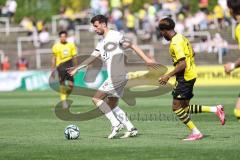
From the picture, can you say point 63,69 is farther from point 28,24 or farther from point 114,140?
point 28,24

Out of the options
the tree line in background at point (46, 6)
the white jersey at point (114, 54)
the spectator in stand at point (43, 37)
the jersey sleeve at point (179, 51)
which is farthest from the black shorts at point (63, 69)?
the tree line in background at point (46, 6)

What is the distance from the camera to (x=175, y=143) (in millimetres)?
13688

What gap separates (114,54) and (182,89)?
1.70m

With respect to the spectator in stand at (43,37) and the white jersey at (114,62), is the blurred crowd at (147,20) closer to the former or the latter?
the spectator in stand at (43,37)

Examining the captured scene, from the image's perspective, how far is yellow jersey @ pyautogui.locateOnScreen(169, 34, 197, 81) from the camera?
14.0 metres

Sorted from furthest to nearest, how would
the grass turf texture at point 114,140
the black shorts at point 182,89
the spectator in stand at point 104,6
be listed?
Result: the spectator in stand at point 104,6, the black shorts at point 182,89, the grass turf texture at point 114,140

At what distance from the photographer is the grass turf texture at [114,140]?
1219cm

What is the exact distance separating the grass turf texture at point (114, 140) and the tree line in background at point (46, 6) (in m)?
28.0

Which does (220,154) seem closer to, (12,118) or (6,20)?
(12,118)

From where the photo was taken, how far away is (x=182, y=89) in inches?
563

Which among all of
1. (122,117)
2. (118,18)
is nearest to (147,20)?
(118,18)

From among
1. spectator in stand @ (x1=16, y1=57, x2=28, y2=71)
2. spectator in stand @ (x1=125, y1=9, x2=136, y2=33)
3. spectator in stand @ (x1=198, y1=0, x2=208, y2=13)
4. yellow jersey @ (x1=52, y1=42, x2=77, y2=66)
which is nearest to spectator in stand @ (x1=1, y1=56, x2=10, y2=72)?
spectator in stand @ (x1=16, y1=57, x2=28, y2=71)

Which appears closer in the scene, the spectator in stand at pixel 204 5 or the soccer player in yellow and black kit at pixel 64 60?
the soccer player in yellow and black kit at pixel 64 60

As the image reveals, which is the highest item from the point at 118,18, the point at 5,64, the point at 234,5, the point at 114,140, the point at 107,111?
the point at 234,5
